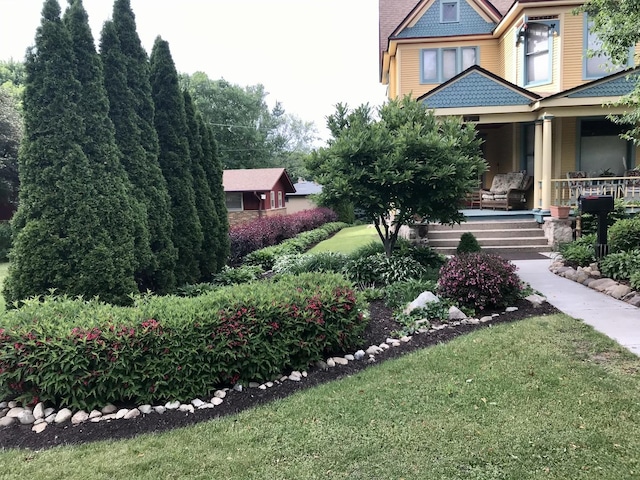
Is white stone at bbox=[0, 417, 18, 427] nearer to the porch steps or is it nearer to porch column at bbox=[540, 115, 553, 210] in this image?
the porch steps

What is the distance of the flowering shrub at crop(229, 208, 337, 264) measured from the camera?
13320 millimetres

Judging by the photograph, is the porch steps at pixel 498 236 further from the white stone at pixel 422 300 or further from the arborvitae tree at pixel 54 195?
the arborvitae tree at pixel 54 195

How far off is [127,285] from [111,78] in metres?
2.97

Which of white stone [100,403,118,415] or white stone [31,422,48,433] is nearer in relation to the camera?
white stone [31,422,48,433]

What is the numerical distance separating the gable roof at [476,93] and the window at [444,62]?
3535 mm

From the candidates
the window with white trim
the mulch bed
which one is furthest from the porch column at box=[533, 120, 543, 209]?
the window with white trim

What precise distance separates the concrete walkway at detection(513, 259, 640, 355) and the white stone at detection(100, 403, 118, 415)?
15.2ft

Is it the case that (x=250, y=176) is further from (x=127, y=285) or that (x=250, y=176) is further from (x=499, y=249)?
(x=127, y=285)

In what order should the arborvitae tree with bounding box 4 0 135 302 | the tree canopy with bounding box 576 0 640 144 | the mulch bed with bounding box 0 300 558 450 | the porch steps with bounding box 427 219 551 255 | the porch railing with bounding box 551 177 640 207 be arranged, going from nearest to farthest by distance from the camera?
the mulch bed with bounding box 0 300 558 450, the arborvitae tree with bounding box 4 0 135 302, the tree canopy with bounding box 576 0 640 144, the porch steps with bounding box 427 219 551 255, the porch railing with bounding box 551 177 640 207

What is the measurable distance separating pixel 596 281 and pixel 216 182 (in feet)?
23.8

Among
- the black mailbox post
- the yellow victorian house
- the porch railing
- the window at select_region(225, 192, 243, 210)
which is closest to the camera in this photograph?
the black mailbox post

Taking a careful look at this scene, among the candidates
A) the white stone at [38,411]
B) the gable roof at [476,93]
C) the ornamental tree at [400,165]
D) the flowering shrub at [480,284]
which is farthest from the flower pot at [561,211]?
the white stone at [38,411]

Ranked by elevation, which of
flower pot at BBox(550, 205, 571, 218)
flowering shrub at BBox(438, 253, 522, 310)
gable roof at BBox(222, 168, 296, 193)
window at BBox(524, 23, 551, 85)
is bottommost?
flowering shrub at BBox(438, 253, 522, 310)

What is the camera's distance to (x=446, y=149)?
7.37 m
